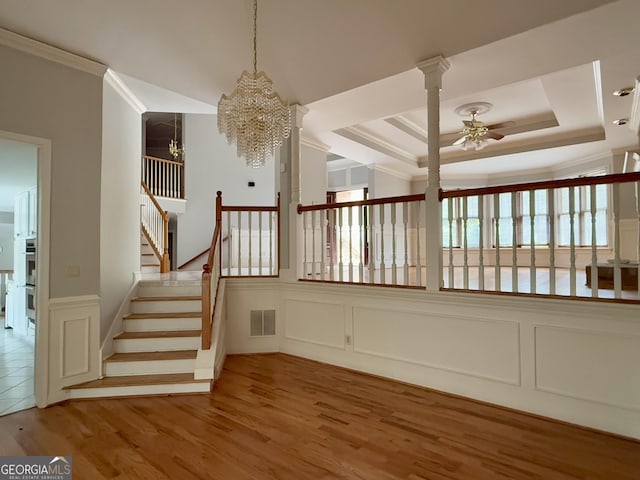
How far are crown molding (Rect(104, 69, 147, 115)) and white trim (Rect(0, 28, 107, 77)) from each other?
0.21 metres

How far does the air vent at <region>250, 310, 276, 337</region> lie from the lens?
15.6 feet

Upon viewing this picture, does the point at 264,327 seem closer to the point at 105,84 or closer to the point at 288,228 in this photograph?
the point at 288,228

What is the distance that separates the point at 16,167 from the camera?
4.37 meters

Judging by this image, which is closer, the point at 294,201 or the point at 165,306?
the point at 165,306

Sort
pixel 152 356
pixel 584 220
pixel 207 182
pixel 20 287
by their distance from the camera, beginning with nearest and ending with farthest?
pixel 152 356
pixel 20 287
pixel 584 220
pixel 207 182

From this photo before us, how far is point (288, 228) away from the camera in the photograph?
4.79m

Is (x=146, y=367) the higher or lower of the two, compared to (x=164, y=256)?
lower

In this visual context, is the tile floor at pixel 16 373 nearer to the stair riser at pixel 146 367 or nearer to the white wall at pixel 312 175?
the stair riser at pixel 146 367

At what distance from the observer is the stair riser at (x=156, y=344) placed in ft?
12.9

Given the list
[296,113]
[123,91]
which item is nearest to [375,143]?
[296,113]

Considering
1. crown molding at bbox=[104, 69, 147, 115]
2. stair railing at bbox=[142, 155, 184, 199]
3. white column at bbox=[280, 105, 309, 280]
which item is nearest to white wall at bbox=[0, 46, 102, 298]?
crown molding at bbox=[104, 69, 147, 115]

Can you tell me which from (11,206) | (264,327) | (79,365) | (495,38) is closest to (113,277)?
(79,365)

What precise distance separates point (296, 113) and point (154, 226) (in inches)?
154

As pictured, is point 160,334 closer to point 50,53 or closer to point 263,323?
point 263,323
